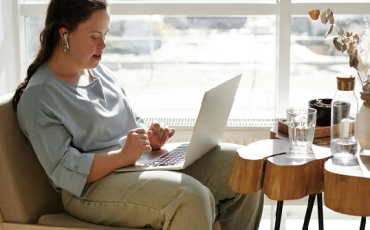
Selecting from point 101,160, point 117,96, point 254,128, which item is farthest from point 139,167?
point 254,128

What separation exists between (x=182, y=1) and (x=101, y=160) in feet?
4.22

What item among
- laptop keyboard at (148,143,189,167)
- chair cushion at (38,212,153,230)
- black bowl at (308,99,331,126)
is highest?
black bowl at (308,99,331,126)

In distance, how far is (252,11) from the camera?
2170 mm

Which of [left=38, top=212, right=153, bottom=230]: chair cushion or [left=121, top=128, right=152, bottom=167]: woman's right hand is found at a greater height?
[left=121, top=128, right=152, bottom=167]: woman's right hand

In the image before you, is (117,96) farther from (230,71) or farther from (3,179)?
(230,71)

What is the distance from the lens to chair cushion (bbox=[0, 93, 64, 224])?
1143 mm

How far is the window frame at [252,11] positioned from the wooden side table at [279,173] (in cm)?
106

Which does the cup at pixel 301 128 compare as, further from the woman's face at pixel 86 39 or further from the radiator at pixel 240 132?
the radiator at pixel 240 132

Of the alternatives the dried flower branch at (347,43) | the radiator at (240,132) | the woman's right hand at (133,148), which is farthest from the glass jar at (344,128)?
the radiator at (240,132)

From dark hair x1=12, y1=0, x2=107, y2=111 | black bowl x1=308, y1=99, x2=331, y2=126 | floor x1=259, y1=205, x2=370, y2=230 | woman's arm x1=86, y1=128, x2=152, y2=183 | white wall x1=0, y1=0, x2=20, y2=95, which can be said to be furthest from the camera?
white wall x1=0, y1=0, x2=20, y2=95

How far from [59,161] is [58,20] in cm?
47

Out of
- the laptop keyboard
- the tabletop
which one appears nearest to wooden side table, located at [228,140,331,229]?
the tabletop

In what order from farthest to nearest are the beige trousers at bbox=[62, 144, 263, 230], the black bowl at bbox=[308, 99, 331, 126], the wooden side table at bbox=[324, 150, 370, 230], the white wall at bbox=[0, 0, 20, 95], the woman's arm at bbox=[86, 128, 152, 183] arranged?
the white wall at bbox=[0, 0, 20, 95], the black bowl at bbox=[308, 99, 331, 126], the woman's arm at bbox=[86, 128, 152, 183], the beige trousers at bbox=[62, 144, 263, 230], the wooden side table at bbox=[324, 150, 370, 230]

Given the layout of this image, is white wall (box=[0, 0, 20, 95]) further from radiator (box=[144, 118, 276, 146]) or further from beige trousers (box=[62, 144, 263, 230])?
beige trousers (box=[62, 144, 263, 230])
